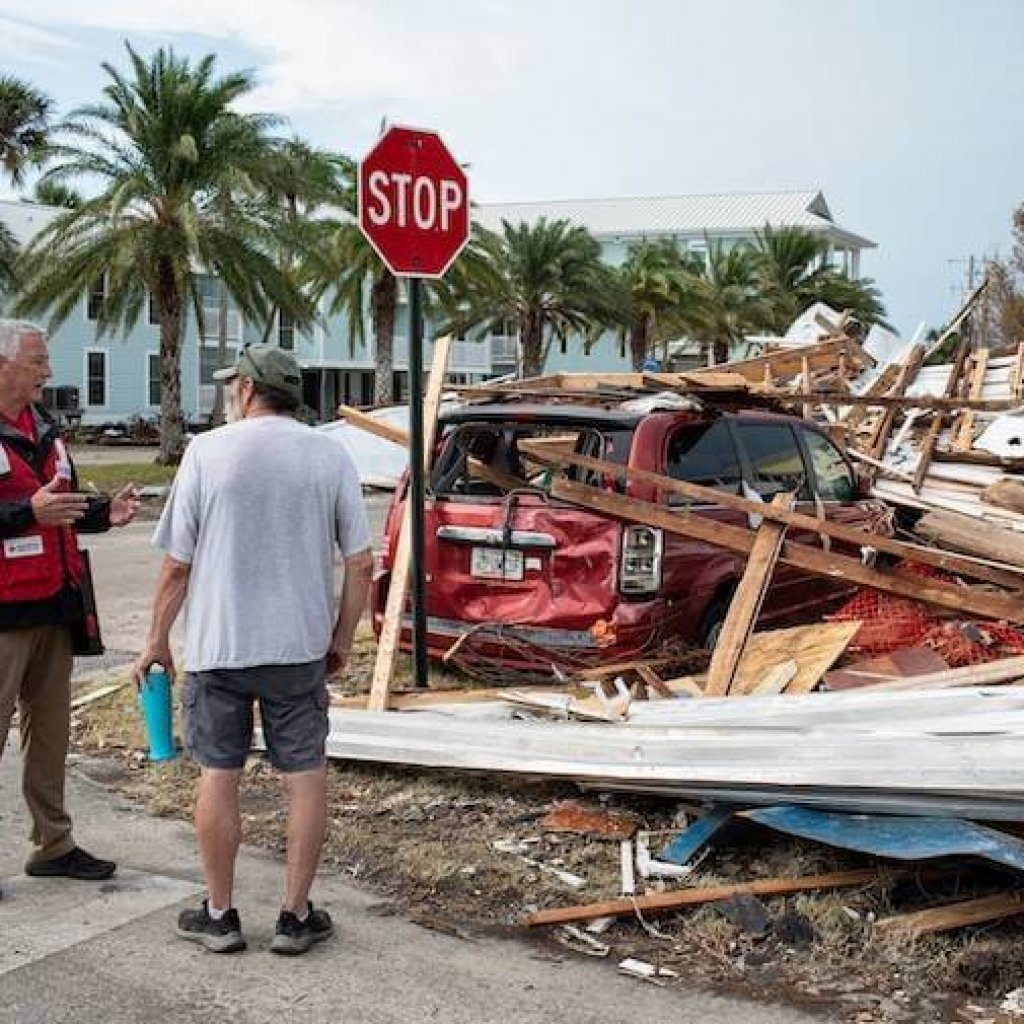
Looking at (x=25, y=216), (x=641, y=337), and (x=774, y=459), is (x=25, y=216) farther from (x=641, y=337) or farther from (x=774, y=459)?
(x=774, y=459)

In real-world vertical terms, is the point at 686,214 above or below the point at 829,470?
above

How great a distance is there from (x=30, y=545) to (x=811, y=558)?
3.30 meters

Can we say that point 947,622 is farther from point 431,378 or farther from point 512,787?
point 431,378

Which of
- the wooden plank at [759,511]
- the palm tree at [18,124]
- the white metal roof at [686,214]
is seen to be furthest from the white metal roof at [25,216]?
the wooden plank at [759,511]

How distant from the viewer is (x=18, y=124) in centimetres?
2972

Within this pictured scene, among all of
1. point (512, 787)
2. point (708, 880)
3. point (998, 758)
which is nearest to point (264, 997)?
point (708, 880)

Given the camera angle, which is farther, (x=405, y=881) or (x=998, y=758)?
(x=405, y=881)

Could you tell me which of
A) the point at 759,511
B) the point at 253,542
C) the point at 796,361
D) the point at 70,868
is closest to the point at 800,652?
the point at 759,511

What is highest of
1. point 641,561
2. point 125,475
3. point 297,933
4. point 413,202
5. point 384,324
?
point 384,324

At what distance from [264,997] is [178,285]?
22.8 meters

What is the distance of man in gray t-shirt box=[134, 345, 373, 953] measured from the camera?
12.5 feet

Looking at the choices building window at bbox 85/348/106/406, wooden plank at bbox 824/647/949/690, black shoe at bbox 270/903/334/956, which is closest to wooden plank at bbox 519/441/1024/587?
wooden plank at bbox 824/647/949/690

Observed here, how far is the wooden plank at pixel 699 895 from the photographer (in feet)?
13.7

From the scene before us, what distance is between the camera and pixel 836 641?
5.93 metres
